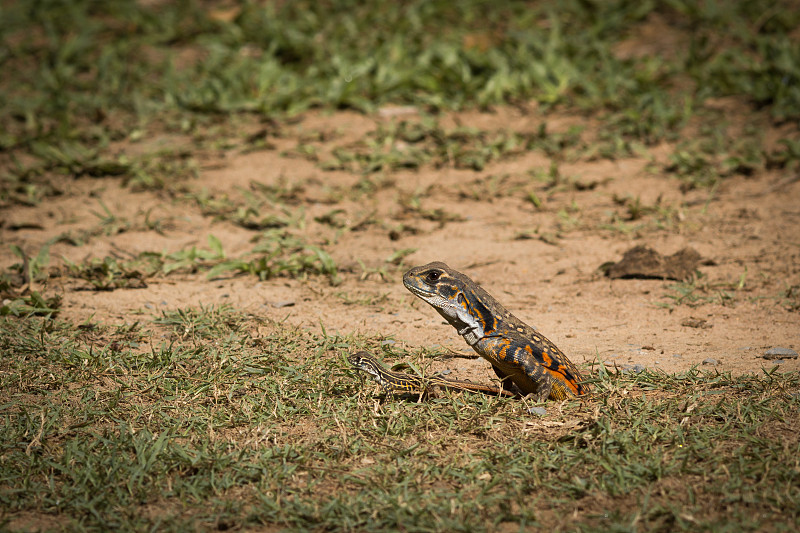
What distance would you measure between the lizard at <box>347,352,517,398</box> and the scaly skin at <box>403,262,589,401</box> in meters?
0.19

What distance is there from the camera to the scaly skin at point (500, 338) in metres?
4.03

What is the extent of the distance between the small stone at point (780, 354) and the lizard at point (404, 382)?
63.7 inches

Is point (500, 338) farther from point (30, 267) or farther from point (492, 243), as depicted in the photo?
point (30, 267)

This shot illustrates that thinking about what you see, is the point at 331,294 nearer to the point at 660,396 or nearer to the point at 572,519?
→ the point at 660,396

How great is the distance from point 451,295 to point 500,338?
367mm

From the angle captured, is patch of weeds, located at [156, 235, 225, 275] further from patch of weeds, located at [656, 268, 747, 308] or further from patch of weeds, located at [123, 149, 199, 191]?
patch of weeds, located at [656, 268, 747, 308]

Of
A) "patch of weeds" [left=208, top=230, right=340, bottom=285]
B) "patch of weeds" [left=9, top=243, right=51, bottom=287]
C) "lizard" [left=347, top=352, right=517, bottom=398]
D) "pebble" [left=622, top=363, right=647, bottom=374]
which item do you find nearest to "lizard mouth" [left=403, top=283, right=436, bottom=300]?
"lizard" [left=347, top=352, right=517, bottom=398]

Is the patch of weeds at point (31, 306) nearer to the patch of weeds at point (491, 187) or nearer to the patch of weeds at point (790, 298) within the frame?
the patch of weeds at point (491, 187)

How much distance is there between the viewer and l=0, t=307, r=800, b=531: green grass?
10.5 ft

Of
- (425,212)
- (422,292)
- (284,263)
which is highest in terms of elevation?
(422,292)

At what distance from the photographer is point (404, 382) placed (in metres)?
4.10

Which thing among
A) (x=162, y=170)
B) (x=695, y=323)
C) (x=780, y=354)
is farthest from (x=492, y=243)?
(x=162, y=170)

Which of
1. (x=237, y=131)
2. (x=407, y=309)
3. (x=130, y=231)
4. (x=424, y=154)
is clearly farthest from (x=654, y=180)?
(x=130, y=231)

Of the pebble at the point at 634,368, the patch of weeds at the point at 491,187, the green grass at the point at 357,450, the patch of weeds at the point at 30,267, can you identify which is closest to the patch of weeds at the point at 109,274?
the patch of weeds at the point at 30,267
